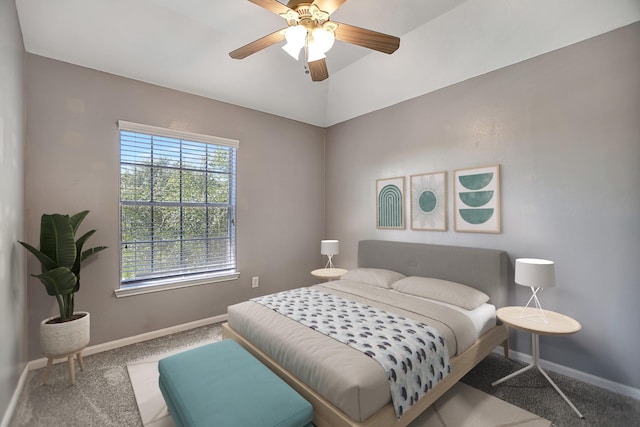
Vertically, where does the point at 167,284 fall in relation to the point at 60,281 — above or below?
below

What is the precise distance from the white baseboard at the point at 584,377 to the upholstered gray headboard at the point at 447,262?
51cm

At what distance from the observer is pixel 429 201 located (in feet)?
10.8

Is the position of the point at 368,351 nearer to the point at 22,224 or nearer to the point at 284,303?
the point at 284,303

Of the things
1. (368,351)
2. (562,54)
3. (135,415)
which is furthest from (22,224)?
(562,54)

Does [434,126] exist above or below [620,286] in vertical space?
above

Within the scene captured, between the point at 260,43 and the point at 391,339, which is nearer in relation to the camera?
the point at 391,339

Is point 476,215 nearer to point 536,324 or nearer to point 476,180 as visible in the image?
point 476,180

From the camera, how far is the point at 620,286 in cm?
214

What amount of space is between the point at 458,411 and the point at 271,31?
11.8 ft

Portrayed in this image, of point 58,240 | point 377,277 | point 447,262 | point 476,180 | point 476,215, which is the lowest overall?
point 377,277

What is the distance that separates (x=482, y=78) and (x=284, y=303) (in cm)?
293

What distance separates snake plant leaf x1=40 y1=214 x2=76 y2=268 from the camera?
2.21 m

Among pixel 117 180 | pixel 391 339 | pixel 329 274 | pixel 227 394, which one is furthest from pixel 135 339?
pixel 391 339

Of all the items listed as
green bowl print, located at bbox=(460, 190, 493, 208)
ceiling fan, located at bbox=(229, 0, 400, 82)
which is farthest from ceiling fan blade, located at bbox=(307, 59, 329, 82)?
green bowl print, located at bbox=(460, 190, 493, 208)
